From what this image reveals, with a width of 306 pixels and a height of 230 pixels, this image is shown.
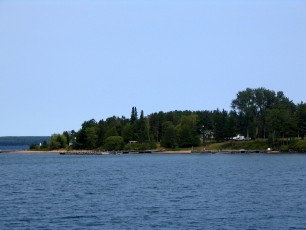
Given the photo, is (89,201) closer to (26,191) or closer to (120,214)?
(120,214)

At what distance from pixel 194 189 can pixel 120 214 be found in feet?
89.4

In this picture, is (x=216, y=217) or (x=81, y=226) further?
(x=216, y=217)

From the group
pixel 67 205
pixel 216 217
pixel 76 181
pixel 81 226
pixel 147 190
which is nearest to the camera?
pixel 81 226

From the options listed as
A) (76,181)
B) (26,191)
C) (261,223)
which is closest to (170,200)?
(261,223)

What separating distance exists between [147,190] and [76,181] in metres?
24.8

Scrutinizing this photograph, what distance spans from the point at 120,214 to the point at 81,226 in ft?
25.6

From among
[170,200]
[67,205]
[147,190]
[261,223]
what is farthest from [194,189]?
[261,223]

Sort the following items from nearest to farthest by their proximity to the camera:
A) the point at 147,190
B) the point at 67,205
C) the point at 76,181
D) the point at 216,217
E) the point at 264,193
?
the point at 216,217 → the point at 67,205 → the point at 264,193 → the point at 147,190 → the point at 76,181

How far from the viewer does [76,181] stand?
10838cm

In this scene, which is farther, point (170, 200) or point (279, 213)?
point (170, 200)

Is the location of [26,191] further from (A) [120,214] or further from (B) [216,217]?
(B) [216,217]

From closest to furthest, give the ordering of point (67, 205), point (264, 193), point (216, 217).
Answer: point (216, 217)
point (67, 205)
point (264, 193)

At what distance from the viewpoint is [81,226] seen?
55125mm

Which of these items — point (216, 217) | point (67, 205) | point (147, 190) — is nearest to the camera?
point (216, 217)
